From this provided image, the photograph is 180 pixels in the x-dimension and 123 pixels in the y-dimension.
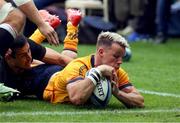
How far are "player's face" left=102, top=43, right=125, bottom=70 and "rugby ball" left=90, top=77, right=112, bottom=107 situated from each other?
0.18m

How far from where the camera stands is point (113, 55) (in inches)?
281

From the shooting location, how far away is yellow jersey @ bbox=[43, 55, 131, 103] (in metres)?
7.21

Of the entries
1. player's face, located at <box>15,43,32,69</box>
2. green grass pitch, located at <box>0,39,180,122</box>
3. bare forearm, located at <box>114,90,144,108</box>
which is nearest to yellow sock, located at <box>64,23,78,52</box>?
green grass pitch, located at <box>0,39,180,122</box>

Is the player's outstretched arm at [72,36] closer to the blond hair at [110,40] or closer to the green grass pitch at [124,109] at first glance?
the green grass pitch at [124,109]

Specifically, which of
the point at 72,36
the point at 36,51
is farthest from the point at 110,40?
the point at 72,36

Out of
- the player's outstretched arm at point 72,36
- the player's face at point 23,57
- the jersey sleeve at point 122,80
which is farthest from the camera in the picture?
the player's outstretched arm at point 72,36

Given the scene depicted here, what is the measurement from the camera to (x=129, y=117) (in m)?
6.68

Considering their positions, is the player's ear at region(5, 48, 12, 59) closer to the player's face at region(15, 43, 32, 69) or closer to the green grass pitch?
the player's face at region(15, 43, 32, 69)

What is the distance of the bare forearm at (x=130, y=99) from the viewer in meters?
7.15

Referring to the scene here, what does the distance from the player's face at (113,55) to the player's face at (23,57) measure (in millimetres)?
894

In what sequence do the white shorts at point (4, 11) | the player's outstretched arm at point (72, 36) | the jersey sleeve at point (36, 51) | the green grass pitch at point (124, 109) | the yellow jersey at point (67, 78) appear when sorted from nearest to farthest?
the green grass pitch at point (124, 109)
the white shorts at point (4, 11)
the yellow jersey at point (67, 78)
the jersey sleeve at point (36, 51)
the player's outstretched arm at point (72, 36)

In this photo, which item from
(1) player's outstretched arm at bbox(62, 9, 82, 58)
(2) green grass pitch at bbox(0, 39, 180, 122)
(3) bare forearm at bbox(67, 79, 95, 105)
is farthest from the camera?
(1) player's outstretched arm at bbox(62, 9, 82, 58)

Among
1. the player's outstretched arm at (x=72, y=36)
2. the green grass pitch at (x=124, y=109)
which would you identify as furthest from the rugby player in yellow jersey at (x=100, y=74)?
the player's outstretched arm at (x=72, y=36)

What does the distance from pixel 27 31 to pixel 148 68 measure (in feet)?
5.88
